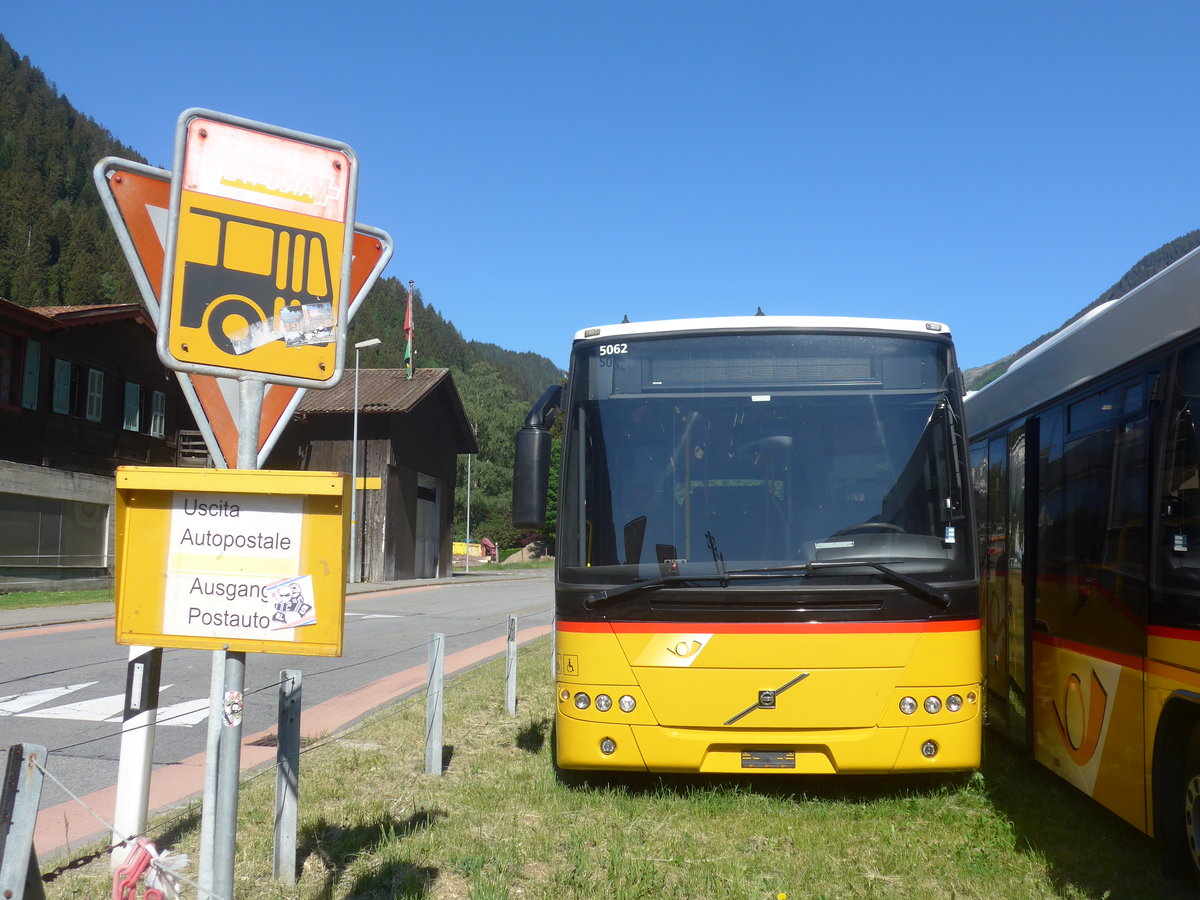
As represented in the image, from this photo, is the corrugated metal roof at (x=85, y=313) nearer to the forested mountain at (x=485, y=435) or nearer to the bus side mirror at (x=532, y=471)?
the bus side mirror at (x=532, y=471)

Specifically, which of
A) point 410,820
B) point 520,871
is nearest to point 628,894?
point 520,871

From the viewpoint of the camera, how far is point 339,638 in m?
3.14

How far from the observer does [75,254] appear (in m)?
91.7

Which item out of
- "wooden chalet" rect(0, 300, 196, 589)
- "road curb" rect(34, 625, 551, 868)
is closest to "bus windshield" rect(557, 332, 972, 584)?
"road curb" rect(34, 625, 551, 868)

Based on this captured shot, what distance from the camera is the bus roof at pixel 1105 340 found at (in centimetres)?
486

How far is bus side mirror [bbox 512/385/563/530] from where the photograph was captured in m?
6.53

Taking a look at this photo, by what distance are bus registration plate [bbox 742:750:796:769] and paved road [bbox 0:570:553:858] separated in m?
2.60

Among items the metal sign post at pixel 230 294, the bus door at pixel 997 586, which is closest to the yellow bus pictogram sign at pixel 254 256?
the metal sign post at pixel 230 294

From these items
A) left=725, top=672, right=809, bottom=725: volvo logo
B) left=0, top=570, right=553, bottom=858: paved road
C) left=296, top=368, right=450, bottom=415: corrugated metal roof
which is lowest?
left=0, top=570, right=553, bottom=858: paved road

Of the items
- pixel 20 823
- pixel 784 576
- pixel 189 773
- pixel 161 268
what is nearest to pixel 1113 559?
pixel 784 576

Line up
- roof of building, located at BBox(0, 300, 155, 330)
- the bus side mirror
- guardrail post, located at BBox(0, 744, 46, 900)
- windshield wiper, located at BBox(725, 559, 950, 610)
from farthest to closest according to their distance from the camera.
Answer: roof of building, located at BBox(0, 300, 155, 330) → the bus side mirror → windshield wiper, located at BBox(725, 559, 950, 610) → guardrail post, located at BBox(0, 744, 46, 900)

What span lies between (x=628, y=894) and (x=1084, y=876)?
6.96 ft

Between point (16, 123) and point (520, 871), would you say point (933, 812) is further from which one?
point (16, 123)

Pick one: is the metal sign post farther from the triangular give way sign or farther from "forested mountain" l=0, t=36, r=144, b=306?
"forested mountain" l=0, t=36, r=144, b=306
